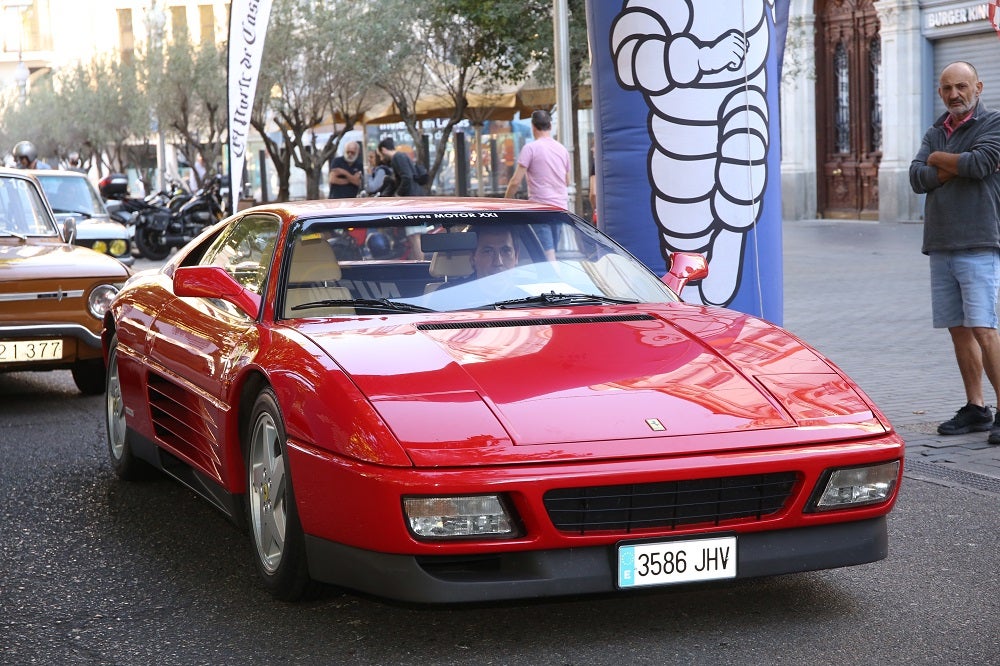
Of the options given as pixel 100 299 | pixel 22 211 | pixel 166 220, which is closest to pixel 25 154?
pixel 166 220

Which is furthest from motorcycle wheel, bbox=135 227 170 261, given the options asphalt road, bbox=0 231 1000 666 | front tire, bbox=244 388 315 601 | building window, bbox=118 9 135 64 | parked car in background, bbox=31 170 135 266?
building window, bbox=118 9 135 64

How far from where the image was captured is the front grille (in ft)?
12.5

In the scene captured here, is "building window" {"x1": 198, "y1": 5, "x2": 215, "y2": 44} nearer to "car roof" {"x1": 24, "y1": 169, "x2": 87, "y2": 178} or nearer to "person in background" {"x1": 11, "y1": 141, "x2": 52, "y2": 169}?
"person in background" {"x1": 11, "y1": 141, "x2": 52, "y2": 169}

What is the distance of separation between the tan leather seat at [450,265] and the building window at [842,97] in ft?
76.5

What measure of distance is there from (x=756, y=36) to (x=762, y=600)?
4.14 metres

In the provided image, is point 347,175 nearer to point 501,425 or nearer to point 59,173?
point 59,173

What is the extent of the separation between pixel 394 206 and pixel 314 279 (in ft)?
1.72

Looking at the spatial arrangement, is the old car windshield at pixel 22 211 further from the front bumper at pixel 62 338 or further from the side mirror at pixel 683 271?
the side mirror at pixel 683 271

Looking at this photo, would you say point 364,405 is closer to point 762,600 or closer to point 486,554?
point 486,554

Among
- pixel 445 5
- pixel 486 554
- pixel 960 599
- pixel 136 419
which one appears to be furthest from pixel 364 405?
pixel 445 5

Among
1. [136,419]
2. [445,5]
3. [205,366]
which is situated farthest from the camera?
[445,5]

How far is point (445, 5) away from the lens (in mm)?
24109

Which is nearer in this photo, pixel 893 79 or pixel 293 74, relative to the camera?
pixel 893 79

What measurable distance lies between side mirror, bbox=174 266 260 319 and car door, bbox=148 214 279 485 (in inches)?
2.5
